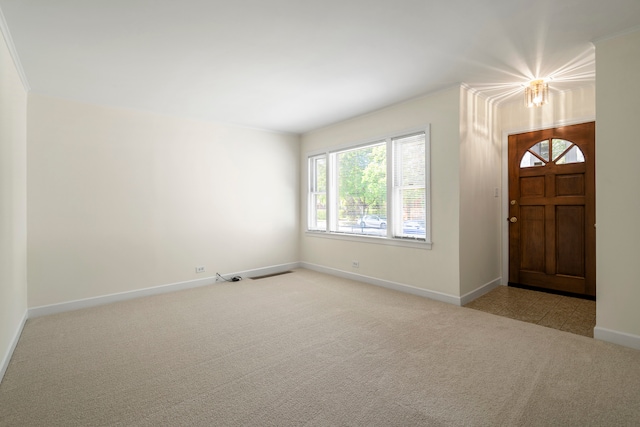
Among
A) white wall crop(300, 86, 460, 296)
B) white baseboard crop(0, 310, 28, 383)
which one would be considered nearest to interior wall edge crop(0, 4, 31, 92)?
white baseboard crop(0, 310, 28, 383)

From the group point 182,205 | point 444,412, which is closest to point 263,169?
point 182,205

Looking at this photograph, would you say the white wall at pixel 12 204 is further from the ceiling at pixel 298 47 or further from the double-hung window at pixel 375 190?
the double-hung window at pixel 375 190

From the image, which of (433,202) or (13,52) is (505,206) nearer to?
(433,202)

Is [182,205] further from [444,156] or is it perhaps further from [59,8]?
[444,156]

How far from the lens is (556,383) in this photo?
2.11 metres

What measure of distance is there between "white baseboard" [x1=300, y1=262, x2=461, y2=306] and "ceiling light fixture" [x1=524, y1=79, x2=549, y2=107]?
7.96ft

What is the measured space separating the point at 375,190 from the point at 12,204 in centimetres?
421

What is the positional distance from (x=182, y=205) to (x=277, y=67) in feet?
8.72

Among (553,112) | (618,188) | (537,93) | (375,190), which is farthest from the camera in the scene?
(375,190)

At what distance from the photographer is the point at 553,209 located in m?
4.20

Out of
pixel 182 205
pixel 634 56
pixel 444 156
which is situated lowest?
pixel 182 205

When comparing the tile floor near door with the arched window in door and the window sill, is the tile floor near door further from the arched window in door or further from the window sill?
the arched window in door

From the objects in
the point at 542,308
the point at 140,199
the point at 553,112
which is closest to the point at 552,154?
the point at 553,112

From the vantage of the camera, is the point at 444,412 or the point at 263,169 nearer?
the point at 444,412
